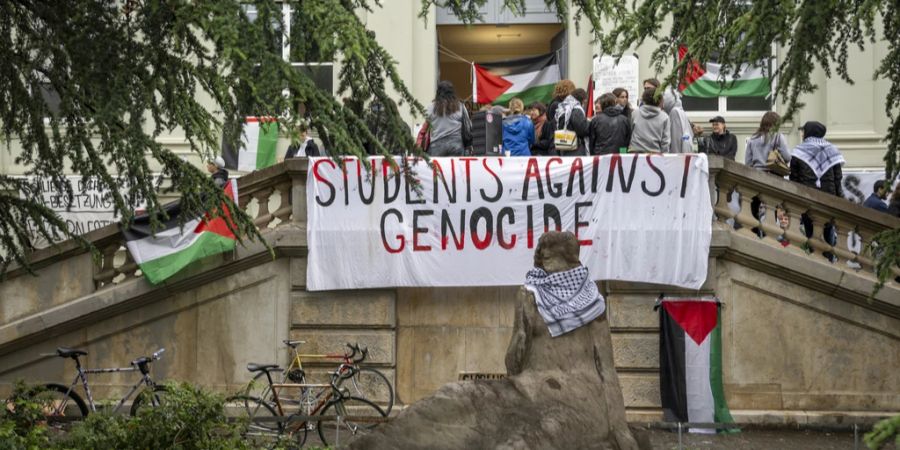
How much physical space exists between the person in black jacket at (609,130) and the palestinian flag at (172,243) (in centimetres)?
402

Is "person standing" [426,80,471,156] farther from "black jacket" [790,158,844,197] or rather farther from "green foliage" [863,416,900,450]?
"green foliage" [863,416,900,450]

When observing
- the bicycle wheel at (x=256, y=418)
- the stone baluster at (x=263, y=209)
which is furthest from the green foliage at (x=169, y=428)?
the stone baluster at (x=263, y=209)

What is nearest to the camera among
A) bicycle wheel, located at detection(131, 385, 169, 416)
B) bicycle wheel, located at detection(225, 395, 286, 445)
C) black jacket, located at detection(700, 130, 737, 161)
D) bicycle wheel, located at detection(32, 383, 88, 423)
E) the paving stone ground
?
bicycle wheel, located at detection(131, 385, 169, 416)

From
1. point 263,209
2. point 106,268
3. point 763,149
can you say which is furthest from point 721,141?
point 106,268

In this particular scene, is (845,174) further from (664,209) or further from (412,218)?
(412,218)

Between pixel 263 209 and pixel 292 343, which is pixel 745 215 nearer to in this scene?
pixel 292 343

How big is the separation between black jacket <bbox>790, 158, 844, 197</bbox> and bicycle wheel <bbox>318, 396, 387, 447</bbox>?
5.70 meters

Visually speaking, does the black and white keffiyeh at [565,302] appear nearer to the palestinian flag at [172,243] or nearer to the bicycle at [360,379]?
the bicycle at [360,379]

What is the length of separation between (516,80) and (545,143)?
3947 mm

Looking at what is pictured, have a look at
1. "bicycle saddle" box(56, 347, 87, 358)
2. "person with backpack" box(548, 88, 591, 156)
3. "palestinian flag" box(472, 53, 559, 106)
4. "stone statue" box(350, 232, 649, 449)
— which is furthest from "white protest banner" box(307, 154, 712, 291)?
"stone statue" box(350, 232, 649, 449)

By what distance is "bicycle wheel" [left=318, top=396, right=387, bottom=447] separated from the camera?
14688 millimetres

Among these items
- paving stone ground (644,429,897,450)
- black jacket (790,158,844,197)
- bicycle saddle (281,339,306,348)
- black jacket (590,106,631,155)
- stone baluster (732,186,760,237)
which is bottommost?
paving stone ground (644,429,897,450)

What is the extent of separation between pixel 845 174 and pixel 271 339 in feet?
30.2

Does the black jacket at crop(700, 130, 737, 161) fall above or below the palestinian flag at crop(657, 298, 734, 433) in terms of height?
above
